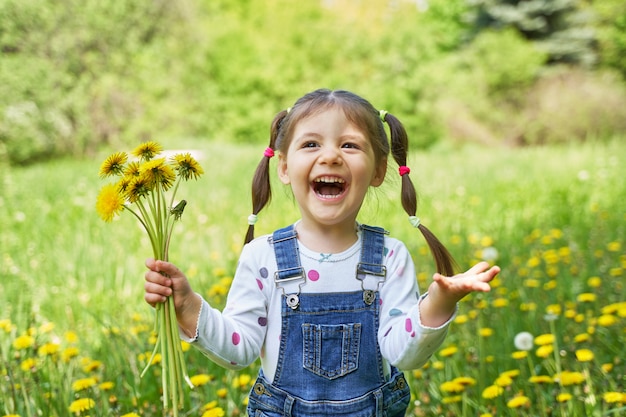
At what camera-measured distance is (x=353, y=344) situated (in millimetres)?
1388

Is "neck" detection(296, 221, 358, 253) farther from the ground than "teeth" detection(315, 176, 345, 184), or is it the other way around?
"teeth" detection(315, 176, 345, 184)

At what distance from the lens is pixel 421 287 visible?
3068 mm

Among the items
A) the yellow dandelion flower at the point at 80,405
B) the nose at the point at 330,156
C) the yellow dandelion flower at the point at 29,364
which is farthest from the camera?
the yellow dandelion flower at the point at 29,364

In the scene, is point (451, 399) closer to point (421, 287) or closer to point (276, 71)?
point (421, 287)

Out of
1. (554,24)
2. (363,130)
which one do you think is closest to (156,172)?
(363,130)

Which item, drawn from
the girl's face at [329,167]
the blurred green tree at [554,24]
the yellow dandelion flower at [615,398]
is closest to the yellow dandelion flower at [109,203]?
the girl's face at [329,167]

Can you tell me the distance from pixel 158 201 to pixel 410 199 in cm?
56

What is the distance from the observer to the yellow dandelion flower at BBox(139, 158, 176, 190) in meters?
1.11

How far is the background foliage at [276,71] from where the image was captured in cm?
1067

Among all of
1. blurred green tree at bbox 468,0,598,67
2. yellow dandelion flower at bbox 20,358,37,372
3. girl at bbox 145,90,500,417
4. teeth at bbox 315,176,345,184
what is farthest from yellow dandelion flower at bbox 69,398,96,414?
blurred green tree at bbox 468,0,598,67

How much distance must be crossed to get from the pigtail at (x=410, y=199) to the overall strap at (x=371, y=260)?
87 millimetres

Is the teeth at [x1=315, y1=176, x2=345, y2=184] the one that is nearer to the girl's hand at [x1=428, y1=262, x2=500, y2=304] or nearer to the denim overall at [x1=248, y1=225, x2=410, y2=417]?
the denim overall at [x1=248, y1=225, x2=410, y2=417]

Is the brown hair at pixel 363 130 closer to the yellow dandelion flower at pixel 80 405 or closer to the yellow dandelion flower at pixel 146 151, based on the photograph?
the yellow dandelion flower at pixel 146 151

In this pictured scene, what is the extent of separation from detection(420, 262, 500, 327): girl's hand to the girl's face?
0.81ft
